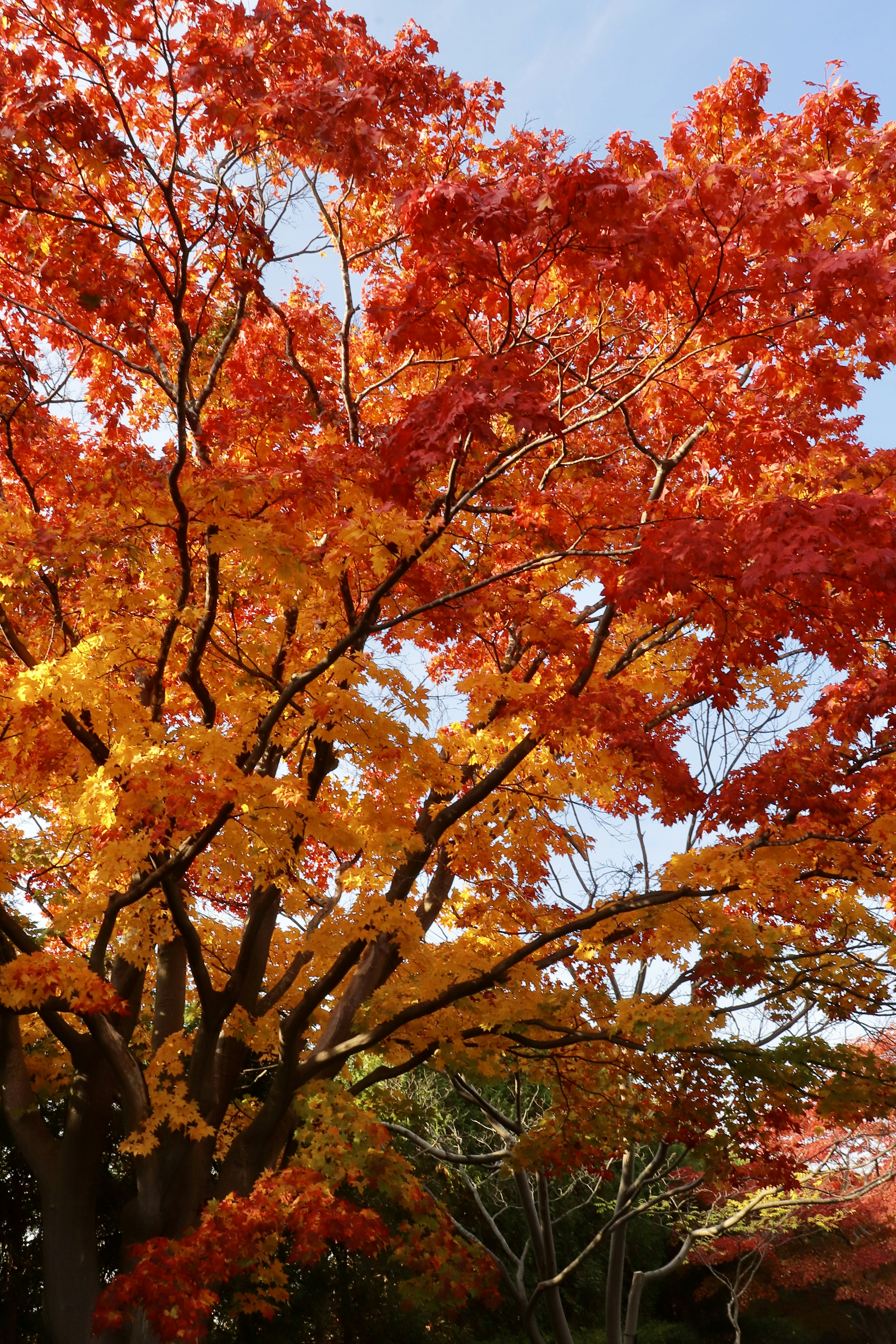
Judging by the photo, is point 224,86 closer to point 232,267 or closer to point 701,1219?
point 232,267

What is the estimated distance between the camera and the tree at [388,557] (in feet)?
17.7

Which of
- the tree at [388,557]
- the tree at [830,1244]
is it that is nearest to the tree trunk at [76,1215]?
the tree at [388,557]

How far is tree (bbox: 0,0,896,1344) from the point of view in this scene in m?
5.40

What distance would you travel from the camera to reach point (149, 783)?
578cm

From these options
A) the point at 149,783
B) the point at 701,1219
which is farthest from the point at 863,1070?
the point at 701,1219

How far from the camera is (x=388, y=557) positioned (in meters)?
6.20

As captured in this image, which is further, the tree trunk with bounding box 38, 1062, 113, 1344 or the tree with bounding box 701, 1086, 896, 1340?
the tree with bounding box 701, 1086, 896, 1340

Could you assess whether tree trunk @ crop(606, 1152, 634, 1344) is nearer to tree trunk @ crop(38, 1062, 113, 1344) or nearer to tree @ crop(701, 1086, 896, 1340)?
tree @ crop(701, 1086, 896, 1340)

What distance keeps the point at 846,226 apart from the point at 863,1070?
22.4 feet

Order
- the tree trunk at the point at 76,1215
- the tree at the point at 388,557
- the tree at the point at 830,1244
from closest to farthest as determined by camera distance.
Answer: the tree at the point at 388,557
the tree trunk at the point at 76,1215
the tree at the point at 830,1244

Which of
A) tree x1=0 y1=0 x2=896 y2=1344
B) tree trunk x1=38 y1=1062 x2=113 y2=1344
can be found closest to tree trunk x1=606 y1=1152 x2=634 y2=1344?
tree x1=0 y1=0 x2=896 y2=1344

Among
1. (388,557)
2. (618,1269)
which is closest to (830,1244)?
(618,1269)

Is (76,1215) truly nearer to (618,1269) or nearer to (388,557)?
(388,557)

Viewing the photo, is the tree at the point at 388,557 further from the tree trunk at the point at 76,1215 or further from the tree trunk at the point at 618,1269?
the tree trunk at the point at 618,1269
